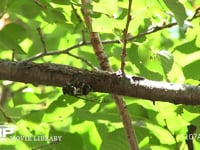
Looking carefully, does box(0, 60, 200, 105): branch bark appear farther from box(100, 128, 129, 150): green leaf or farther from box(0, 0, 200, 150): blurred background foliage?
box(100, 128, 129, 150): green leaf

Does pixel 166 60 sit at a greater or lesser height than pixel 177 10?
lesser

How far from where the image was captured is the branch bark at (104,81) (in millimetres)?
874

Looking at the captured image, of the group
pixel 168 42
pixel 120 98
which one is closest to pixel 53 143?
pixel 120 98

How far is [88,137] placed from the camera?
1.26 m

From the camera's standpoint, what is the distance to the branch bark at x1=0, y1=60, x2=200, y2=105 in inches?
34.4

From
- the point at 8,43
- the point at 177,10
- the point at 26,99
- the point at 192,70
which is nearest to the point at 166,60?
the point at 192,70

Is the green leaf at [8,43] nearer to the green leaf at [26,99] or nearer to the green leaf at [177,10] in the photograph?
the green leaf at [26,99]

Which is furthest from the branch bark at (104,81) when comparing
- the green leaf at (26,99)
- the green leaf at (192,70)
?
the green leaf at (26,99)

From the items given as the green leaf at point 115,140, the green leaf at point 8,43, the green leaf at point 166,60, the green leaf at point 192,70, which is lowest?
the green leaf at point 115,140

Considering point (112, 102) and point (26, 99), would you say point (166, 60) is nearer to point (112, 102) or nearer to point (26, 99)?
point (112, 102)

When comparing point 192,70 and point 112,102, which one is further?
point 112,102

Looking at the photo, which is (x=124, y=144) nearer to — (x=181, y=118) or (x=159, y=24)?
(x=181, y=118)

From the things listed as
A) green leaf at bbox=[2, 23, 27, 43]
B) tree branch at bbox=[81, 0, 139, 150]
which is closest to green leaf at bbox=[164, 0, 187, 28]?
tree branch at bbox=[81, 0, 139, 150]

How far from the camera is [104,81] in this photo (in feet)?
3.03
